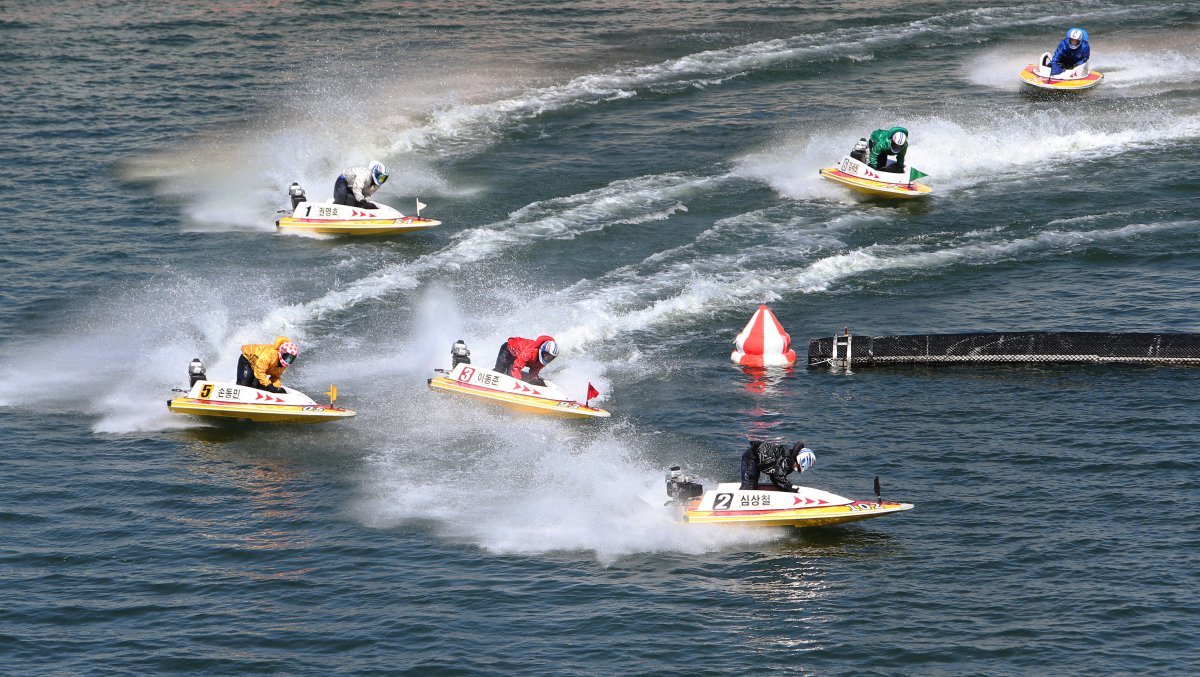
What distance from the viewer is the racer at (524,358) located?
3969 cm

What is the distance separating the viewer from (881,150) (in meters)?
55.2

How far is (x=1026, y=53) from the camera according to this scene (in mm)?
72625

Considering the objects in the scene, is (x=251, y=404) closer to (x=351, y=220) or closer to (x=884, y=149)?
(x=351, y=220)

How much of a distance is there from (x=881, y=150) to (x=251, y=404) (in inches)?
1077

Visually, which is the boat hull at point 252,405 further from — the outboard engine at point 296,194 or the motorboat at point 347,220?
the outboard engine at point 296,194

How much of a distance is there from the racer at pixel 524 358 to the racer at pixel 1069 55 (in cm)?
3716

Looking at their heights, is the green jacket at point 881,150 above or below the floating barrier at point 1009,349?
above

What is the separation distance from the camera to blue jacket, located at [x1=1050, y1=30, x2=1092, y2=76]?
66.5m

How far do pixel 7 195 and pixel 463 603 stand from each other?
121 feet

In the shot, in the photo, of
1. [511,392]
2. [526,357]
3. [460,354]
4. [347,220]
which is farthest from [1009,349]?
[347,220]

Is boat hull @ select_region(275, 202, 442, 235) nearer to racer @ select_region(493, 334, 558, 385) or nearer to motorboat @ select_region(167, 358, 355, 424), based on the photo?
racer @ select_region(493, 334, 558, 385)

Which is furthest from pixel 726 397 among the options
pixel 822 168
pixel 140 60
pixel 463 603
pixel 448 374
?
pixel 140 60

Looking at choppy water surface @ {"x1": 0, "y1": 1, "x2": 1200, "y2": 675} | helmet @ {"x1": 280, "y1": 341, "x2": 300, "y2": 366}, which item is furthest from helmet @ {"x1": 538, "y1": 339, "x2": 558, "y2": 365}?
→ helmet @ {"x1": 280, "y1": 341, "x2": 300, "y2": 366}

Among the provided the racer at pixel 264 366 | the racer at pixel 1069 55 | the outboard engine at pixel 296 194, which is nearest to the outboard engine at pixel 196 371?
the racer at pixel 264 366
